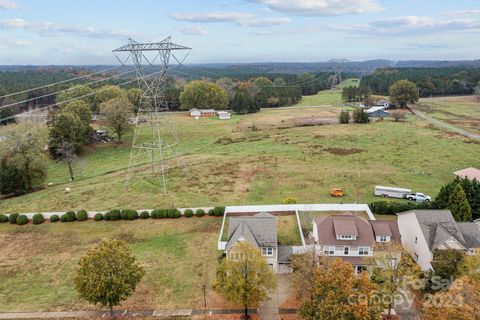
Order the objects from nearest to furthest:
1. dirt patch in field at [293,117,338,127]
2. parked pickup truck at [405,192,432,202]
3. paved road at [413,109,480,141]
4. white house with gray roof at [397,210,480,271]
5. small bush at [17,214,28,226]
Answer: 1. white house with gray roof at [397,210,480,271]
2. small bush at [17,214,28,226]
3. parked pickup truck at [405,192,432,202]
4. paved road at [413,109,480,141]
5. dirt patch in field at [293,117,338,127]

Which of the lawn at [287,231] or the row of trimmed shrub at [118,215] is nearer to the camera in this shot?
the lawn at [287,231]

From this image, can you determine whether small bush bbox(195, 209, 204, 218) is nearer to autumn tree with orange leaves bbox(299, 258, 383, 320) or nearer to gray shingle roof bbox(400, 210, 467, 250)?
autumn tree with orange leaves bbox(299, 258, 383, 320)

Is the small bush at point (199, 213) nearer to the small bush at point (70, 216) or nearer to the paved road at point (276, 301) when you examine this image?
the small bush at point (70, 216)

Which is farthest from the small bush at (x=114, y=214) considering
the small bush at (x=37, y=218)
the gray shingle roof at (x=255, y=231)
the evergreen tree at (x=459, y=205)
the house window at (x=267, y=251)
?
the evergreen tree at (x=459, y=205)

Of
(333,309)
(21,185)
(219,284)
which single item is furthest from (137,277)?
(21,185)

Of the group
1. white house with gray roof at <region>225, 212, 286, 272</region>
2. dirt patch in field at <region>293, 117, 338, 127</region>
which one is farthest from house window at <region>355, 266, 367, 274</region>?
dirt patch in field at <region>293, 117, 338, 127</region>

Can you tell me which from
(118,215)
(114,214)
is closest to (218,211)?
(118,215)

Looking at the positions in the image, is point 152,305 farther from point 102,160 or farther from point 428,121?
point 428,121
